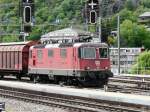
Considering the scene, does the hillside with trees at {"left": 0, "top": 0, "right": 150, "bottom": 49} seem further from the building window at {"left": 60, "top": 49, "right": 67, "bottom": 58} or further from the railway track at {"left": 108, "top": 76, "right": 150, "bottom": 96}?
the building window at {"left": 60, "top": 49, "right": 67, "bottom": 58}

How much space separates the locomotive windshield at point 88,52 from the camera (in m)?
30.9

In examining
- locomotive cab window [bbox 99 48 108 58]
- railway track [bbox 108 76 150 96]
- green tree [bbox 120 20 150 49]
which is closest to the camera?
railway track [bbox 108 76 150 96]

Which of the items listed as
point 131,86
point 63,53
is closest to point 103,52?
point 63,53

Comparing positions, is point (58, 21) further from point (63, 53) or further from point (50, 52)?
point (63, 53)

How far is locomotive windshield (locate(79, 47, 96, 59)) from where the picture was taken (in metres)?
30.9

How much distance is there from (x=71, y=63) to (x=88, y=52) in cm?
121

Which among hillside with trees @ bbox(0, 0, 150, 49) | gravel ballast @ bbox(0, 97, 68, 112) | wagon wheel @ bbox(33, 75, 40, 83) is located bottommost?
gravel ballast @ bbox(0, 97, 68, 112)

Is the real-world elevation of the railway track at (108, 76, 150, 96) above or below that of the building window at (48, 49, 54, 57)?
below

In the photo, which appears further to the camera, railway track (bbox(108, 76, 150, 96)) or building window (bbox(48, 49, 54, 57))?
building window (bbox(48, 49, 54, 57))

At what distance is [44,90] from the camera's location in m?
28.2

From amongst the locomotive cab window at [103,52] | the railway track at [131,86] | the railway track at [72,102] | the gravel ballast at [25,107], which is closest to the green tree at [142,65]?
the railway track at [131,86]

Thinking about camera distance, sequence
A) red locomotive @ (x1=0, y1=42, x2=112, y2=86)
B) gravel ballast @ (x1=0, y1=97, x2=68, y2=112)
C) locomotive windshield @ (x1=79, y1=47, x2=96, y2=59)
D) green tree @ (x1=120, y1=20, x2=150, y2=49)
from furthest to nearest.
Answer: green tree @ (x1=120, y1=20, x2=150, y2=49) → locomotive windshield @ (x1=79, y1=47, x2=96, y2=59) → red locomotive @ (x1=0, y1=42, x2=112, y2=86) → gravel ballast @ (x1=0, y1=97, x2=68, y2=112)

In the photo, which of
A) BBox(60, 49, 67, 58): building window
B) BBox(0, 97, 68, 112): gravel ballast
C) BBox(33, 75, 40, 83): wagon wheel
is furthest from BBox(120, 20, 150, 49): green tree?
BBox(0, 97, 68, 112): gravel ballast

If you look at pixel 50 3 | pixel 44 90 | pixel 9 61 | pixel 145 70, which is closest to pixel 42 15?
pixel 50 3
